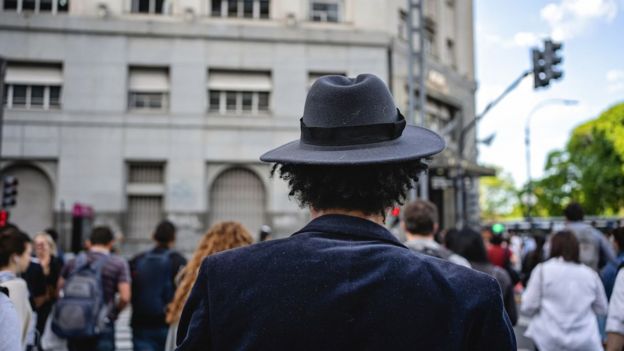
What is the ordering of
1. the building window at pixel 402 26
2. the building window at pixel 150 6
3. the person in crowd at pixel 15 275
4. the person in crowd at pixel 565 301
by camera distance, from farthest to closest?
the building window at pixel 402 26, the building window at pixel 150 6, the person in crowd at pixel 565 301, the person in crowd at pixel 15 275

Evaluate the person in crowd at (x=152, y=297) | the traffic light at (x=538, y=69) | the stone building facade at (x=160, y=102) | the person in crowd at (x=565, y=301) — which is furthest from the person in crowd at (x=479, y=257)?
the stone building facade at (x=160, y=102)

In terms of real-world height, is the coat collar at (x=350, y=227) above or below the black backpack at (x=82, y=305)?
above

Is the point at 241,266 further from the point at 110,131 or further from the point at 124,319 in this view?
the point at 110,131

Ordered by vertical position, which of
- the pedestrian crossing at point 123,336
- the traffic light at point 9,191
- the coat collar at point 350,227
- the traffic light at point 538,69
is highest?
the traffic light at point 538,69

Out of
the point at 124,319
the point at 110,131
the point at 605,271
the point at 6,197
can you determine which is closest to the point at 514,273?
the point at 605,271

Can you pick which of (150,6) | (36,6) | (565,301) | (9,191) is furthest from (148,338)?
(36,6)

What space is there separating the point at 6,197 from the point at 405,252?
667 inches

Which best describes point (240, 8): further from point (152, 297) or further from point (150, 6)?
point (152, 297)

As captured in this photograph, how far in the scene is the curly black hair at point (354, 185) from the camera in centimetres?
175

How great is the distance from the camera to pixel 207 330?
1657mm

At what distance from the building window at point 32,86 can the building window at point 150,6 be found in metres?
4.20

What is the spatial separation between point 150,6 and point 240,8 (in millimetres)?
3755

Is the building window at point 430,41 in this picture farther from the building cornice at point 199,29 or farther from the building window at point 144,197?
the building window at point 144,197

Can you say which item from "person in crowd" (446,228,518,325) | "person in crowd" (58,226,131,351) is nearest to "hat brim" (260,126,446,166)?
"person in crowd" (446,228,518,325)
